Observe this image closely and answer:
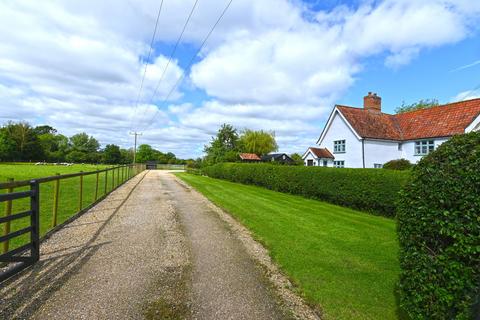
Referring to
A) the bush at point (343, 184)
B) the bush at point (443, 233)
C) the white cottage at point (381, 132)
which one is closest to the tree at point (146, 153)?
the white cottage at point (381, 132)

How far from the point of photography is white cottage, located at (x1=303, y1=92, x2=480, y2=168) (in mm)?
A: 22531

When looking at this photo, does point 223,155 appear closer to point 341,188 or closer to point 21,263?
point 341,188

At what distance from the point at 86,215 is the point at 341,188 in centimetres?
1024

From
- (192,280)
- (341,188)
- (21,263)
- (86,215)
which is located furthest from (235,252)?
(341,188)

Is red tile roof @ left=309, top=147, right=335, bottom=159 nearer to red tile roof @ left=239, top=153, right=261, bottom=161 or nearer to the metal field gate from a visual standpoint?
the metal field gate

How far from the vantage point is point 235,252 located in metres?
5.32

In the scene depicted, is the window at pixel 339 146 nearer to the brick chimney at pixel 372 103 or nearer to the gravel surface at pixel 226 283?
the brick chimney at pixel 372 103

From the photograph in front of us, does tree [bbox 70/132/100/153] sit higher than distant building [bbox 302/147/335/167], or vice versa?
tree [bbox 70/132/100/153]

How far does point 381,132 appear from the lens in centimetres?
2602

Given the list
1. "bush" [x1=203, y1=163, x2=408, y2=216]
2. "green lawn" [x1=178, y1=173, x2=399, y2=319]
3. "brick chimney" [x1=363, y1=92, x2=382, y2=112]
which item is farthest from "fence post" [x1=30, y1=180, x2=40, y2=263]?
"brick chimney" [x1=363, y1=92, x2=382, y2=112]

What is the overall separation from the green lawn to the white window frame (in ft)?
63.7

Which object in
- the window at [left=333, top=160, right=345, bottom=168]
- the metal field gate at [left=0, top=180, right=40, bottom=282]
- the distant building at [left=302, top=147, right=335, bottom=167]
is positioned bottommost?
the metal field gate at [left=0, top=180, right=40, bottom=282]

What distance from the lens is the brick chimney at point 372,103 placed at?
29.5 metres

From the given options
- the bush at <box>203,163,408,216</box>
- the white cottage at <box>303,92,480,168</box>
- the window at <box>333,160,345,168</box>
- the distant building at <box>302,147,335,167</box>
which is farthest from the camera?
the distant building at <box>302,147,335,167</box>
